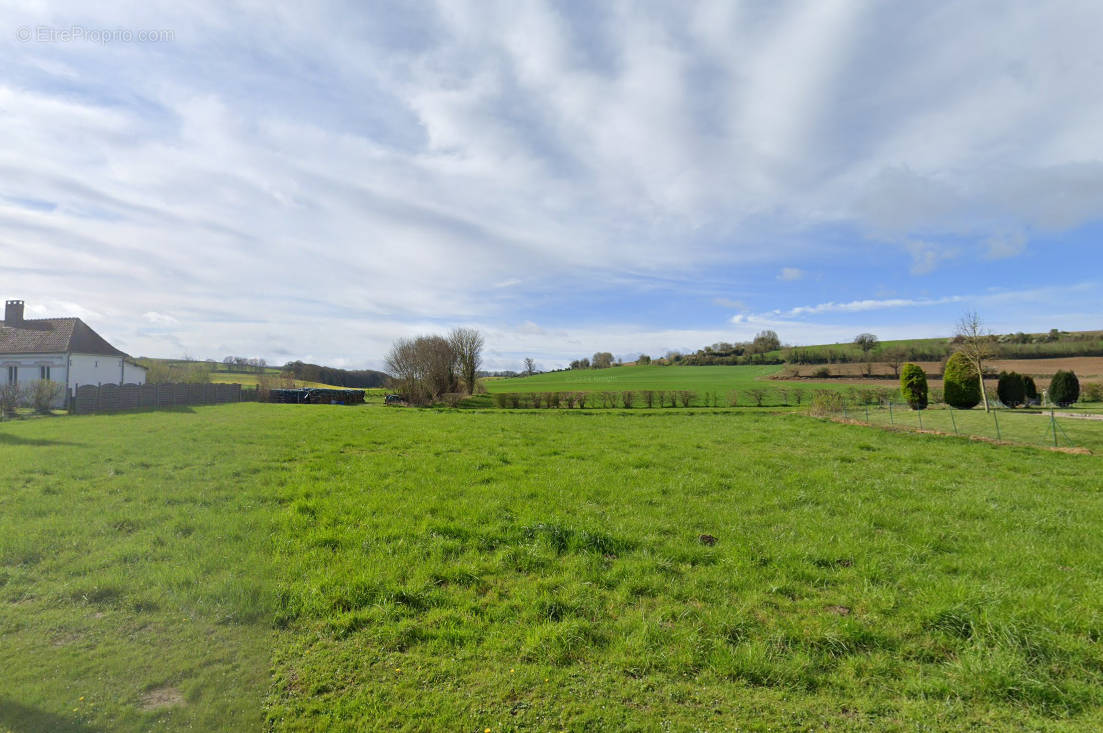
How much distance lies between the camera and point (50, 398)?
2523 cm

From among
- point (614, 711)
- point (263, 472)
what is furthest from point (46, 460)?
point (614, 711)

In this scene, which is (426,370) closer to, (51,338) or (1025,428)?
(51,338)

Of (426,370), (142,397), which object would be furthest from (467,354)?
(142,397)

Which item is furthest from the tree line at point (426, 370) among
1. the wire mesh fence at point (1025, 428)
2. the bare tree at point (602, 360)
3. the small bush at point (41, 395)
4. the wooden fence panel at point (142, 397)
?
the bare tree at point (602, 360)

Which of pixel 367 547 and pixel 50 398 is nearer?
pixel 367 547

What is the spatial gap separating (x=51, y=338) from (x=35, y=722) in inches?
1791

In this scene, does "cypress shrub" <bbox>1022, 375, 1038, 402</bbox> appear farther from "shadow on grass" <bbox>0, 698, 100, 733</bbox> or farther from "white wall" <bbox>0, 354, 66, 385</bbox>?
"white wall" <bbox>0, 354, 66, 385</bbox>

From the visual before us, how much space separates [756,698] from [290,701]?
3.03 meters

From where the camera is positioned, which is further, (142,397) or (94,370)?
(94,370)

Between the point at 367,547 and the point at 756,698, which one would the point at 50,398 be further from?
the point at 756,698

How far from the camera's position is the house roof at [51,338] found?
3186cm

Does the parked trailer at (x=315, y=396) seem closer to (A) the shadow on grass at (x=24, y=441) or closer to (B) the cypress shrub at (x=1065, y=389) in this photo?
(A) the shadow on grass at (x=24, y=441)

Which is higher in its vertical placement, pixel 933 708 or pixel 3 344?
pixel 3 344

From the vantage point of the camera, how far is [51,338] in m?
33.8
